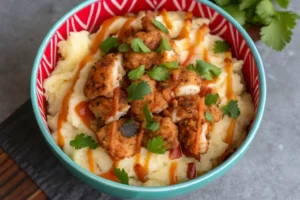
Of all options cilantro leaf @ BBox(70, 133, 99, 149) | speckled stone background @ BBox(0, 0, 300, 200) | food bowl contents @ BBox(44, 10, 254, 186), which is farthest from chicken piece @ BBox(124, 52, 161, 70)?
speckled stone background @ BBox(0, 0, 300, 200)

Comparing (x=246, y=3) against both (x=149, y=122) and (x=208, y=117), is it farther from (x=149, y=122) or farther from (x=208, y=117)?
(x=149, y=122)

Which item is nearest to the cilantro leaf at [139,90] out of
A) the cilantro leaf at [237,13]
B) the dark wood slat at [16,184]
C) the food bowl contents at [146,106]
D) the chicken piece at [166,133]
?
the food bowl contents at [146,106]

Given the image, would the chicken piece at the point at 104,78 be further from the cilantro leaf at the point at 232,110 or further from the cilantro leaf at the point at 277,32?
the cilantro leaf at the point at 277,32

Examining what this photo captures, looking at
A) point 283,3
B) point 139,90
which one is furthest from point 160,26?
point 283,3

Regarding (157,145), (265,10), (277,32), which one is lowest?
(277,32)

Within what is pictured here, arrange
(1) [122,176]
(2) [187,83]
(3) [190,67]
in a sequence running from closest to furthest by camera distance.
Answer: (1) [122,176] < (2) [187,83] < (3) [190,67]

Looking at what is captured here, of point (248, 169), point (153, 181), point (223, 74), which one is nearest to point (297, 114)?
point (248, 169)

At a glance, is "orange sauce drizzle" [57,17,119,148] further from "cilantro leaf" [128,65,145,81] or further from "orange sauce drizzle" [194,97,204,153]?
"orange sauce drizzle" [194,97,204,153]
